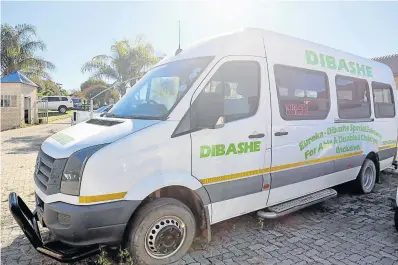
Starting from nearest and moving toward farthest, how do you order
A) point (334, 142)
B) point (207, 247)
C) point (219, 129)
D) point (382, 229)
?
1. point (219, 129)
2. point (207, 247)
3. point (382, 229)
4. point (334, 142)

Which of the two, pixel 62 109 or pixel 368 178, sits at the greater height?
pixel 62 109

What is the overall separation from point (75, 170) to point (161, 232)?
1.11 m

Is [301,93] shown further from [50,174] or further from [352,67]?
[50,174]

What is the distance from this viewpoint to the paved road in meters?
3.45

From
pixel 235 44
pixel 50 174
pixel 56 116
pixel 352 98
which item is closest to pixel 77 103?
pixel 56 116

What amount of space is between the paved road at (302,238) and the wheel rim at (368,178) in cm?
38

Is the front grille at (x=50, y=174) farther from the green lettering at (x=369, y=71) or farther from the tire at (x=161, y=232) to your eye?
the green lettering at (x=369, y=71)

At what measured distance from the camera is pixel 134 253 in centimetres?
303

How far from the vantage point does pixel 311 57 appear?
470 cm

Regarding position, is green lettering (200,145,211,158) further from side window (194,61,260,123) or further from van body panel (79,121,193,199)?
side window (194,61,260,123)

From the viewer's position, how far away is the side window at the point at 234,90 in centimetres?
330

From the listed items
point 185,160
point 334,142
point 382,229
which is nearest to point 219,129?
point 185,160

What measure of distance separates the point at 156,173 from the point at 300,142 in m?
2.39

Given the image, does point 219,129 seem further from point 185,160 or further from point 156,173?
point 156,173
